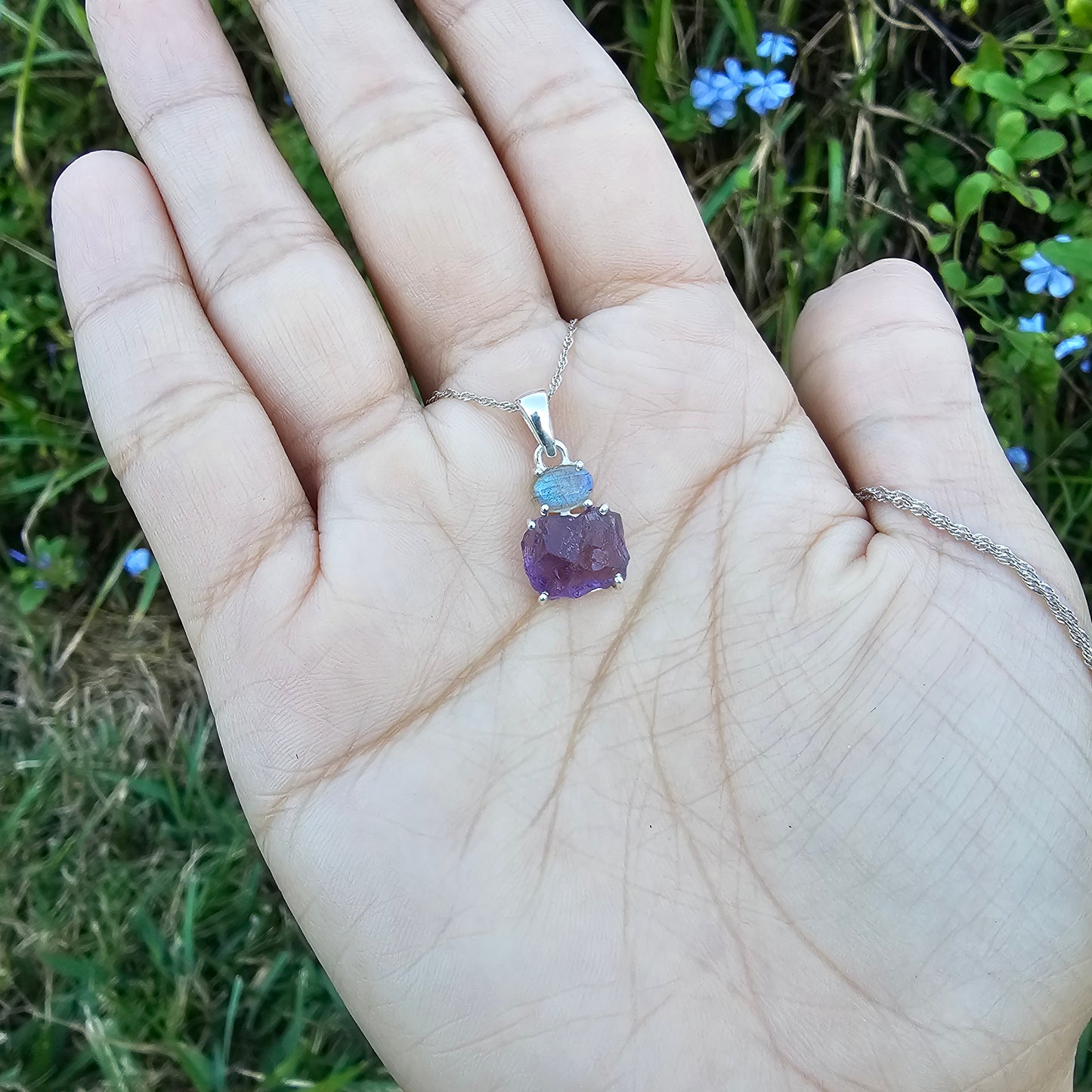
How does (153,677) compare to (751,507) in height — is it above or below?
below

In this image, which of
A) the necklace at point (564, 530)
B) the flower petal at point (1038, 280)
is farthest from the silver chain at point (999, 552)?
the flower petal at point (1038, 280)

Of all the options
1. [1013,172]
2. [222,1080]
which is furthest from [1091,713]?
[222,1080]

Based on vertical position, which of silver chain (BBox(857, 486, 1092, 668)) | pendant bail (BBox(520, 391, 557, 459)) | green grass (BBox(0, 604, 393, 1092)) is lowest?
green grass (BBox(0, 604, 393, 1092))

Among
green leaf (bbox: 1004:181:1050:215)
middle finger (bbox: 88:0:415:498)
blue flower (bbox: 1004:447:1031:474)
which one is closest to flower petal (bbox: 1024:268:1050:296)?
green leaf (bbox: 1004:181:1050:215)

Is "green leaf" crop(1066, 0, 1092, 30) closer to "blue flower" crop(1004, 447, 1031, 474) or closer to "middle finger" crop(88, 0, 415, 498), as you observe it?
"blue flower" crop(1004, 447, 1031, 474)

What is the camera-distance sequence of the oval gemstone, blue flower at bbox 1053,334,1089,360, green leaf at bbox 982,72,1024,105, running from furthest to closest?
green leaf at bbox 982,72,1024,105 → blue flower at bbox 1053,334,1089,360 → the oval gemstone

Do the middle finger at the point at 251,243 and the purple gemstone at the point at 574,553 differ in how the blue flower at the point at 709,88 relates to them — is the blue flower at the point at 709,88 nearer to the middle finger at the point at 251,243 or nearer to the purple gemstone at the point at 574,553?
the middle finger at the point at 251,243

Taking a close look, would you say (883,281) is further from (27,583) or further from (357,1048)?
(27,583)

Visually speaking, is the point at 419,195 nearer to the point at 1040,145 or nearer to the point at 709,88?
the point at 709,88
